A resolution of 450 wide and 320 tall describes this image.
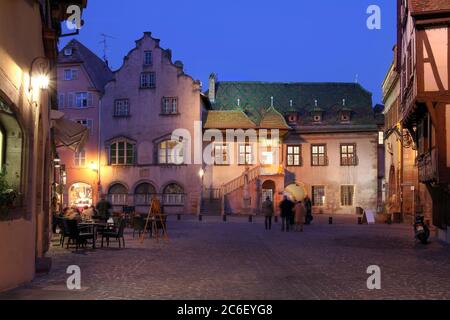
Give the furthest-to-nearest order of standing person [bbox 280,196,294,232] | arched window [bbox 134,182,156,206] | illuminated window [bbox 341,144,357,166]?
illuminated window [bbox 341,144,357,166], arched window [bbox 134,182,156,206], standing person [bbox 280,196,294,232]

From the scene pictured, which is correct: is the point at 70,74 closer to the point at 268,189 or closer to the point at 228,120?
the point at 228,120

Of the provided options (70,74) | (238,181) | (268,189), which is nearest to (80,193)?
(70,74)

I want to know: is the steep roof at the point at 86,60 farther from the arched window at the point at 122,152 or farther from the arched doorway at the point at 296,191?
the arched doorway at the point at 296,191

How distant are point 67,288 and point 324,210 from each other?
123 feet

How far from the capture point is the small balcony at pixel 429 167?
67.5ft

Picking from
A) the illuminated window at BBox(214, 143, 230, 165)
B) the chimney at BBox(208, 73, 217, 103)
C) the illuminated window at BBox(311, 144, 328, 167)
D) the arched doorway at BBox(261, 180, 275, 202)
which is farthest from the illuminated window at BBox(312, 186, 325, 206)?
the chimney at BBox(208, 73, 217, 103)

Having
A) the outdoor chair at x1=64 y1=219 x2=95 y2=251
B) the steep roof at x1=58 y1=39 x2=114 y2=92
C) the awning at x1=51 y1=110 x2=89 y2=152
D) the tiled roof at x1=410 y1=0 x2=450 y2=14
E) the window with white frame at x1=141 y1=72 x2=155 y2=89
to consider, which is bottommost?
the outdoor chair at x1=64 y1=219 x2=95 y2=251

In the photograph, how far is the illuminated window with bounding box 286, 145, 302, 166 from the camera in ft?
153

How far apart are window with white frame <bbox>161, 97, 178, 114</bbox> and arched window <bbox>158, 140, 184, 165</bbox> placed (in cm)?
221

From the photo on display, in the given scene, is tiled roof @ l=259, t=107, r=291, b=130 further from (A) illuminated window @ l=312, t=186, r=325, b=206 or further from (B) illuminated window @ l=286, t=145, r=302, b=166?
(A) illuminated window @ l=312, t=186, r=325, b=206

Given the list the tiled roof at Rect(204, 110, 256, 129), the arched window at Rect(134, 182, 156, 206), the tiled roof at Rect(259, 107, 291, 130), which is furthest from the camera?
the tiled roof at Rect(259, 107, 291, 130)

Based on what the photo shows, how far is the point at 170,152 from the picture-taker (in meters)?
44.8
